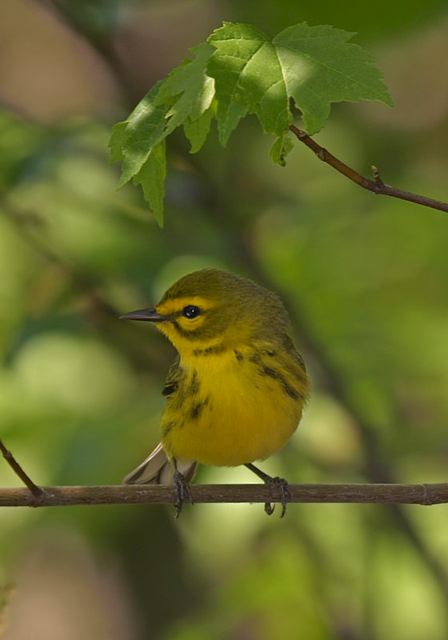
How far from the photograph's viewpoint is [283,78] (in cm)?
280

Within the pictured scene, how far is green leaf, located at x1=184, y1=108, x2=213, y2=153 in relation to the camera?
3016 millimetres

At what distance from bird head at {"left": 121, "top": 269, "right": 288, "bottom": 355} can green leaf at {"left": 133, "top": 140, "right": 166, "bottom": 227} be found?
1.27 metres

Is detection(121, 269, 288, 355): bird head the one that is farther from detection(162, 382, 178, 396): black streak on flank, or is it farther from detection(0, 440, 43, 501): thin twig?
detection(0, 440, 43, 501): thin twig

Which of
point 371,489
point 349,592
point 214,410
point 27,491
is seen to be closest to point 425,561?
point 349,592

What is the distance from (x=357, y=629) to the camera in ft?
20.3

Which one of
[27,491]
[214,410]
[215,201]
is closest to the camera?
[27,491]

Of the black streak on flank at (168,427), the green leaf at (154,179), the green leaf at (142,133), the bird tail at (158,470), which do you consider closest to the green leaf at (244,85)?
the green leaf at (142,133)

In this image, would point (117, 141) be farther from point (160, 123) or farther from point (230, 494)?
point (230, 494)

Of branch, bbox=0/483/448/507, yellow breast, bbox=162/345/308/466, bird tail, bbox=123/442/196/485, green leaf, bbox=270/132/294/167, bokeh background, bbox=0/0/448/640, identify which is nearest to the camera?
green leaf, bbox=270/132/294/167

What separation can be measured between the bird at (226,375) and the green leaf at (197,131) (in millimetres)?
1111

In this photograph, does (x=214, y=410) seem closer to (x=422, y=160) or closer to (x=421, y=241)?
(x=421, y=241)

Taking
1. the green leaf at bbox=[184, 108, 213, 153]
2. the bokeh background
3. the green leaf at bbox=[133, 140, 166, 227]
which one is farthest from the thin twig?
the bokeh background

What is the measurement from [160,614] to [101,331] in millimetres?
2882

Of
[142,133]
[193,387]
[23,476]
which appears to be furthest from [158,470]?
[142,133]
